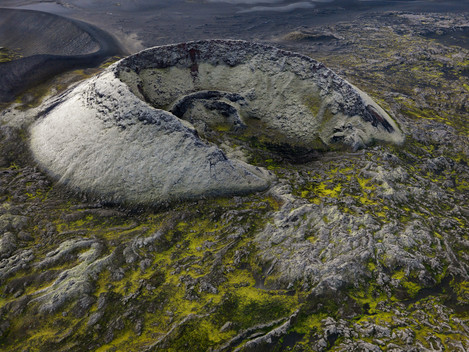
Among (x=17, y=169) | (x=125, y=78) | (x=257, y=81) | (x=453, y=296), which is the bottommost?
(x=453, y=296)

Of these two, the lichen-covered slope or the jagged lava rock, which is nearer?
the lichen-covered slope

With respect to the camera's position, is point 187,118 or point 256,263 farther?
point 187,118

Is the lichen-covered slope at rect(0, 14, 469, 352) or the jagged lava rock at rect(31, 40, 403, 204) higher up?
the jagged lava rock at rect(31, 40, 403, 204)

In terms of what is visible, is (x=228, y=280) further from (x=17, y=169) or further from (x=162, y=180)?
(x=17, y=169)

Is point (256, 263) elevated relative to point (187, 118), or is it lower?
lower

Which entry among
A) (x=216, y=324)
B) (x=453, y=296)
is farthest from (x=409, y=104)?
(x=216, y=324)
